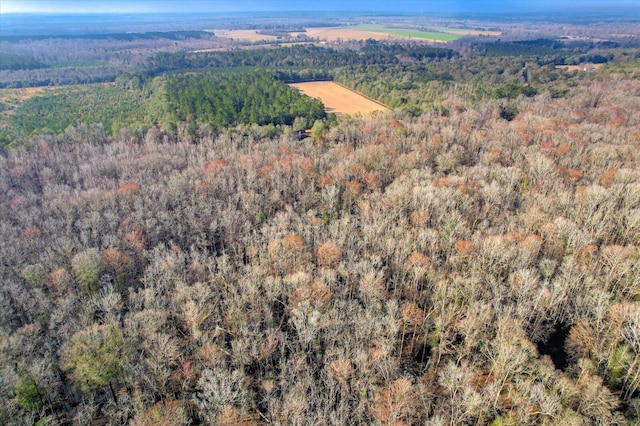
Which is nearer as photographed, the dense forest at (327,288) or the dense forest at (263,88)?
the dense forest at (327,288)

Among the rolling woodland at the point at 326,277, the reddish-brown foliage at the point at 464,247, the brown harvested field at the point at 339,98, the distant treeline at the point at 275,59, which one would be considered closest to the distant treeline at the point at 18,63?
the distant treeline at the point at 275,59

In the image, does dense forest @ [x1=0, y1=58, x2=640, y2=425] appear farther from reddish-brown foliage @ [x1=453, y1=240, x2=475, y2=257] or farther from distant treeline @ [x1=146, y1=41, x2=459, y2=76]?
distant treeline @ [x1=146, y1=41, x2=459, y2=76]

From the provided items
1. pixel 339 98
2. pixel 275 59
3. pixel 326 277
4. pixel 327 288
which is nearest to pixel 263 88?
pixel 339 98

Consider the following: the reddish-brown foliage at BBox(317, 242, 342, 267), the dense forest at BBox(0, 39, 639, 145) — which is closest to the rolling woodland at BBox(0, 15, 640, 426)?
the reddish-brown foliage at BBox(317, 242, 342, 267)

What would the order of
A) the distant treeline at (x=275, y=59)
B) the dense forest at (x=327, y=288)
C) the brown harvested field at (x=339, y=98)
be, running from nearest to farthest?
the dense forest at (x=327, y=288) → the brown harvested field at (x=339, y=98) → the distant treeline at (x=275, y=59)

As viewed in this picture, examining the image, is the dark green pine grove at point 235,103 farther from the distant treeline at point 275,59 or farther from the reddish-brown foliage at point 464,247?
the reddish-brown foliage at point 464,247

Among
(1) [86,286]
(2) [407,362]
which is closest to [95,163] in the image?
(1) [86,286]

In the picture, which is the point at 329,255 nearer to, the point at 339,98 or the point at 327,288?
the point at 327,288
